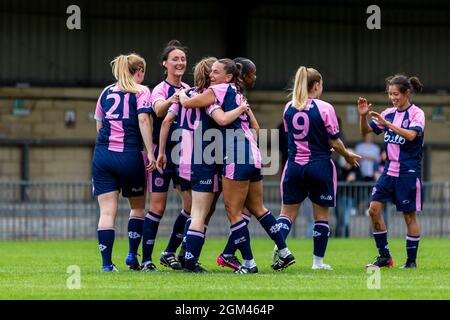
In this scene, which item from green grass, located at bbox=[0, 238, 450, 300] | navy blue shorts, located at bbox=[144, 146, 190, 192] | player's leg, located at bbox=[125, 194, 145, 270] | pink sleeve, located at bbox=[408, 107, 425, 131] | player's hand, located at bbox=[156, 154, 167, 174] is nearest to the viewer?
green grass, located at bbox=[0, 238, 450, 300]

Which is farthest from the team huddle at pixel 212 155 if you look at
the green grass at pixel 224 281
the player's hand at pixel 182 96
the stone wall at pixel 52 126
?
the stone wall at pixel 52 126

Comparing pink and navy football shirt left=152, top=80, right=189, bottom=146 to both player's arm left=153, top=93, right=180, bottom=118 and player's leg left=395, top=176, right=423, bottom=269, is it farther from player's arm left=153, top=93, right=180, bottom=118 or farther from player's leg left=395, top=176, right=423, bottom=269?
player's leg left=395, top=176, right=423, bottom=269

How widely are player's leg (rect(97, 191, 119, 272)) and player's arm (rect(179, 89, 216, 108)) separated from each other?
1.22 m

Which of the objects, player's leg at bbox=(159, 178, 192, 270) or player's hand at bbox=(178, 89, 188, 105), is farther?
player's leg at bbox=(159, 178, 192, 270)

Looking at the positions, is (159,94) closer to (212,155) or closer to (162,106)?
(162,106)

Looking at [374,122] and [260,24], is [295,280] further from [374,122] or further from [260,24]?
[260,24]

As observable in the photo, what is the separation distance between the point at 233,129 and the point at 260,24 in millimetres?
17680

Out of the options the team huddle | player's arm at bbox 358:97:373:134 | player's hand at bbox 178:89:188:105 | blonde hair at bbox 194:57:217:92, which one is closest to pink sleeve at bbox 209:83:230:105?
the team huddle

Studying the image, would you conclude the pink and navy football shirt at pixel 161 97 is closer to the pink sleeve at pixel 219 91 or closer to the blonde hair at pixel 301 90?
the pink sleeve at pixel 219 91

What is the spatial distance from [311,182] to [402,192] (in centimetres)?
107

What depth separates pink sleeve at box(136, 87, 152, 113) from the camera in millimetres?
12617

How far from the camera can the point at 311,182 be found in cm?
1309

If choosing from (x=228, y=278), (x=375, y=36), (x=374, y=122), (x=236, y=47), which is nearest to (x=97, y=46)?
(x=236, y=47)

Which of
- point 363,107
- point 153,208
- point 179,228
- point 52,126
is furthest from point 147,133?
point 52,126
